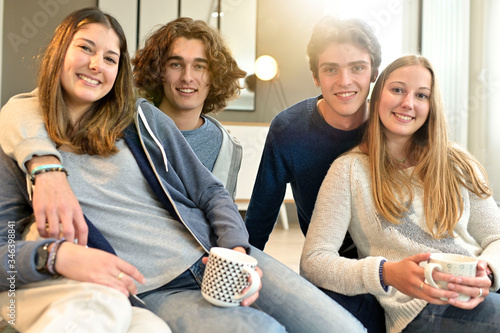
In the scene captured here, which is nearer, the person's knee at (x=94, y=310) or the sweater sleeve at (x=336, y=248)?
the person's knee at (x=94, y=310)

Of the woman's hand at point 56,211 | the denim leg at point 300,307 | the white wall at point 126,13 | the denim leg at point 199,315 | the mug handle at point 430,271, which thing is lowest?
the denim leg at point 300,307

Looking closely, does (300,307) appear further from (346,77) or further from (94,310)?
(346,77)

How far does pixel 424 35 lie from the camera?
14.3 ft

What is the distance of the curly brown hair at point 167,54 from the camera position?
1.69 m

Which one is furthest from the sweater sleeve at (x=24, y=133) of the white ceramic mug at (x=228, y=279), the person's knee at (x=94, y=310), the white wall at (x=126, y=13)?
the white wall at (x=126, y=13)

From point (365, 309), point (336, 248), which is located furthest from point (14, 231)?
point (365, 309)

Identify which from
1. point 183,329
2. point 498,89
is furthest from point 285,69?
point 183,329

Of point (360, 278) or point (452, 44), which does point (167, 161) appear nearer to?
point (360, 278)

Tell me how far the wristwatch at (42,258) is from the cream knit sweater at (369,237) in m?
0.64

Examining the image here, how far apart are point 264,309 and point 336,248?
25cm

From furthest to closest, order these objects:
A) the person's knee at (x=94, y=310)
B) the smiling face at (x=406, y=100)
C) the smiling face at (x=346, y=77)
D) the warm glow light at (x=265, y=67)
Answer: the warm glow light at (x=265, y=67) < the smiling face at (x=346, y=77) < the smiling face at (x=406, y=100) < the person's knee at (x=94, y=310)

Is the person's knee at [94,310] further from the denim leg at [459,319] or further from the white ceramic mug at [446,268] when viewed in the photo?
the denim leg at [459,319]

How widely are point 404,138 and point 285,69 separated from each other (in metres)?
2.99

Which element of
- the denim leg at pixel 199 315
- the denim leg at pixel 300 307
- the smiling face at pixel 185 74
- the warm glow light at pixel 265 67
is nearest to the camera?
the denim leg at pixel 199 315
